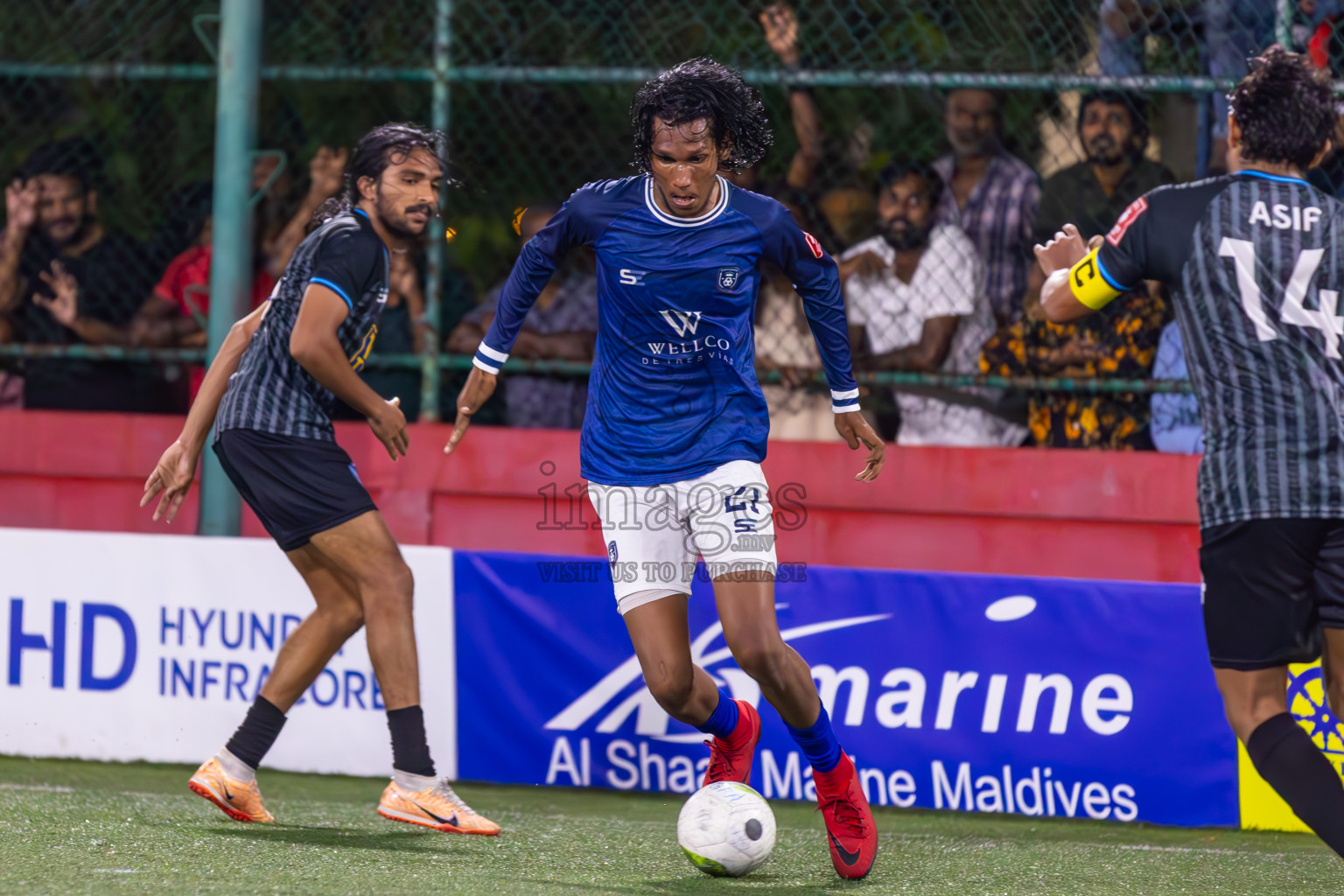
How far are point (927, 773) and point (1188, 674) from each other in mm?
953

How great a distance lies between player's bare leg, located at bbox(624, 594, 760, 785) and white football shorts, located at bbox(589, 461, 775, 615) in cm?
5

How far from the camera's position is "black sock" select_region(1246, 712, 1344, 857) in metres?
3.19

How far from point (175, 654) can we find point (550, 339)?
7.11ft

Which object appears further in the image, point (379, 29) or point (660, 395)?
point (379, 29)

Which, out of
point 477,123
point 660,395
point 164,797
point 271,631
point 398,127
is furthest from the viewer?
point 477,123

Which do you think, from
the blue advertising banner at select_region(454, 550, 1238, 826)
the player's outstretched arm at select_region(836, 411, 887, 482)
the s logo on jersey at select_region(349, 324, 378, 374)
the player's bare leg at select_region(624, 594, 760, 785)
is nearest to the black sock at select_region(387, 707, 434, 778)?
the player's bare leg at select_region(624, 594, 760, 785)

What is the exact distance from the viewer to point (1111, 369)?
6.31 meters

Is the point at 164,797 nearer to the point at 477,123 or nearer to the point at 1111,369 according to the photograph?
the point at 477,123

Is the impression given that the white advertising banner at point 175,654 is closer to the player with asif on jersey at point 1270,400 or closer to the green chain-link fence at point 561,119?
the green chain-link fence at point 561,119

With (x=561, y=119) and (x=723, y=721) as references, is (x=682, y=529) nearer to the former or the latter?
(x=723, y=721)

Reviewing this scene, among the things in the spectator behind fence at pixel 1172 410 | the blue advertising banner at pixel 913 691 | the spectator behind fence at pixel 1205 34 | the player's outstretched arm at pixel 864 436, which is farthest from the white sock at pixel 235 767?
the spectator behind fence at pixel 1205 34

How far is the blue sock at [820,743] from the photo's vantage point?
158 inches

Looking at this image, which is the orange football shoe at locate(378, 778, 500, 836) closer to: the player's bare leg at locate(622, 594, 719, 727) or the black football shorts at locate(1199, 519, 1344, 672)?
the player's bare leg at locate(622, 594, 719, 727)

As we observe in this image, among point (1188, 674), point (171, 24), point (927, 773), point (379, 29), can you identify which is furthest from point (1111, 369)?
point (171, 24)
